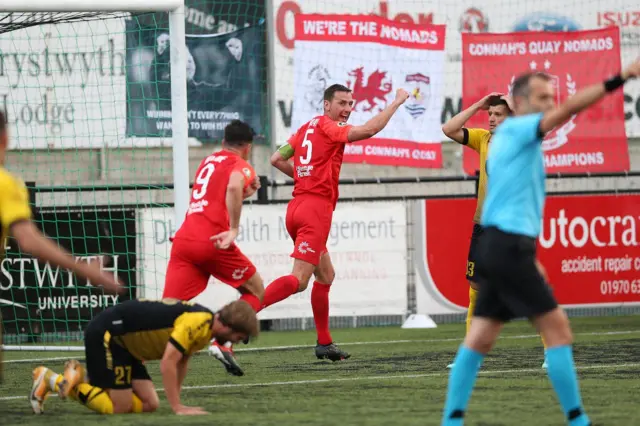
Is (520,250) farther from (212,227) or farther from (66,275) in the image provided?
(66,275)

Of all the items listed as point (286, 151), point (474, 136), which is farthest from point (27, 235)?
point (286, 151)

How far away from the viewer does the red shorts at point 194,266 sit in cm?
905

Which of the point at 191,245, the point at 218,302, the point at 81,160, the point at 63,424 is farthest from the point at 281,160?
the point at 81,160

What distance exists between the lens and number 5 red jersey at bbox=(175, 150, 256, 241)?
29.6 feet

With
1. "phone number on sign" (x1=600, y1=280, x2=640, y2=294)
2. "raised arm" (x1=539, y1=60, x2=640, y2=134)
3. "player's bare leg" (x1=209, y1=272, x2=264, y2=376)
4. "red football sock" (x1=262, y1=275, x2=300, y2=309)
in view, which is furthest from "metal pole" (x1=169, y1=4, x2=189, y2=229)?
"phone number on sign" (x1=600, y1=280, x2=640, y2=294)

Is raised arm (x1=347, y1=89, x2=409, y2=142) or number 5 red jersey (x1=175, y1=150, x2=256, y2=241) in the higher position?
raised arm (x1=347, y1=89, x2=409, y2=142)

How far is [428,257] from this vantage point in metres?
15.8

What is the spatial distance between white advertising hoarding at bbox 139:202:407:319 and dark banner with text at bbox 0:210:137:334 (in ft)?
1.88

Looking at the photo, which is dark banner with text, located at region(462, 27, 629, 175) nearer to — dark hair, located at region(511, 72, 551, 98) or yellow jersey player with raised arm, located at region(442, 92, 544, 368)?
yellow jersey player with raised arm, located at region(442, 92, 544, 368)

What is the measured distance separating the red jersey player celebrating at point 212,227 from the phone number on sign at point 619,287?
320 inches

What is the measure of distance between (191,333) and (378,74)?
11.2 metres

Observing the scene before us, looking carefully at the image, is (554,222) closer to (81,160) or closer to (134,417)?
(81,160)

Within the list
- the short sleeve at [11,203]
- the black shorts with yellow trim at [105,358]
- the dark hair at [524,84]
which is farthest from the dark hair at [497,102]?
the short sleeve at [11,203]

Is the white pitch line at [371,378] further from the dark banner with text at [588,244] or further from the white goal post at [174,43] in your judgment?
the dark banner with text at [588,244]
